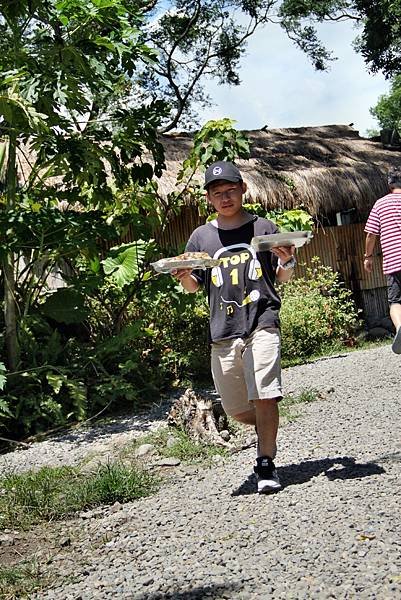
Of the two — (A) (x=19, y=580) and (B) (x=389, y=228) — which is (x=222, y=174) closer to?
(A) (x=19, y=580)

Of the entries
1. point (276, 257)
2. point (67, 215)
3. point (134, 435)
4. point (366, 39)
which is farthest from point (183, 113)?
point (276, 257)

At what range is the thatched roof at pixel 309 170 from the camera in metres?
12.5

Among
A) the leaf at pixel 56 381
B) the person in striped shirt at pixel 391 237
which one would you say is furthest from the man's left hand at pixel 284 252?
the leaf at pixel 56 381

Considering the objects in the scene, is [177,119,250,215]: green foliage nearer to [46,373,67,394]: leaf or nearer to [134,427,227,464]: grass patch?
[46,373,67,394]: leaf

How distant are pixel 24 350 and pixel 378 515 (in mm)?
4820

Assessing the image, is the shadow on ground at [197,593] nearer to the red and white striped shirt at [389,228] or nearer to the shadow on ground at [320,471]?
the shadow on ground at [320,471]

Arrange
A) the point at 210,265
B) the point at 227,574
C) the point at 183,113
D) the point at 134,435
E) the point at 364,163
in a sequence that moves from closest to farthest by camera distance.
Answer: the point at 227,574, the point at 210,265, the point at 134,435, the point at 364,163, the point at 183,113

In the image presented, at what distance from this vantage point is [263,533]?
343cm

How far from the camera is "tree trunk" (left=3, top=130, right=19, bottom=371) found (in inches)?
291

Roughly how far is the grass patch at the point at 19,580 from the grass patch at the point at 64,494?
712mm

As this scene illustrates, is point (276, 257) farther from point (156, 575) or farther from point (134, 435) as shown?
point (134, 435)

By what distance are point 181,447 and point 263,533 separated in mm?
2108

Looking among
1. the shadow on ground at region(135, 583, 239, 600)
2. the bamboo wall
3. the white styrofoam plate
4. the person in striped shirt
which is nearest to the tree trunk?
the person in striped shirt

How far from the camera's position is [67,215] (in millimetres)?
7238
